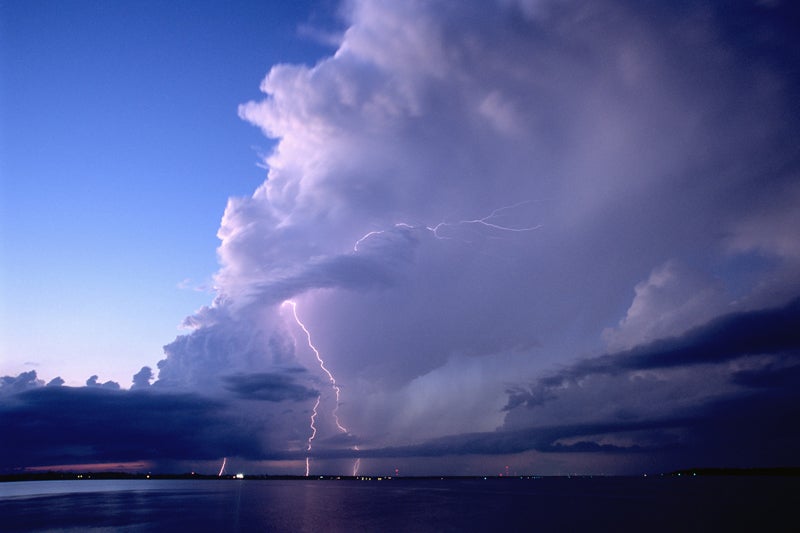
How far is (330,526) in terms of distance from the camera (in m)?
64.0

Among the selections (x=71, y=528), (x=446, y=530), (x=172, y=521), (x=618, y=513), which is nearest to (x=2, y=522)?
(x=71, y=528)

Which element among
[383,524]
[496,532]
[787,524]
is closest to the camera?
[496,532]

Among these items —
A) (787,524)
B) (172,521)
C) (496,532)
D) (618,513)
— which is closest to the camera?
(496,532)

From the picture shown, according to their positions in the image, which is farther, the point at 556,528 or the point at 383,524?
the point at 383,524

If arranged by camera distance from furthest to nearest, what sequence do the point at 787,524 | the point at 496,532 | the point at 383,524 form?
1. the point at 383,524
2. the point at 787,524
3. the point at 496,532

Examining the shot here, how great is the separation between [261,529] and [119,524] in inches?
859

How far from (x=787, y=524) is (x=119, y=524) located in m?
82.4

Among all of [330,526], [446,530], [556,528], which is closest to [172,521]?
[330,526]

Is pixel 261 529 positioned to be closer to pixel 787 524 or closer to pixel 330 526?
pixel 330 526

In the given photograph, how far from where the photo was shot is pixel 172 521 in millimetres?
70500

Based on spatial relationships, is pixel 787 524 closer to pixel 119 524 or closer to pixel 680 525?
pixel 680 525

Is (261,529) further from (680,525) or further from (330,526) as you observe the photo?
(680,525)

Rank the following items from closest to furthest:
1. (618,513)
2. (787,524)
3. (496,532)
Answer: (496,532) → (787,524) → (618,513)

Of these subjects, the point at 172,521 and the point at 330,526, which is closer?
the point at 330,526
